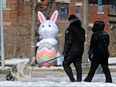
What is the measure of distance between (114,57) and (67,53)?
72.2ft

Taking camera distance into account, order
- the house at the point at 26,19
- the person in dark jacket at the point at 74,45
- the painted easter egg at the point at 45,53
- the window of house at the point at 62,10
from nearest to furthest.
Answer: the person in dark jacket at the point at 74,45 → the painted easter egg at the point at 45,53 → the house at the point at 26,19 → the window of house at the point at 62,10

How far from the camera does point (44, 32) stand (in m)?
20.9

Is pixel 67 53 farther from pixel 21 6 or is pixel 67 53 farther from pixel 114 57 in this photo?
pixel 21 6

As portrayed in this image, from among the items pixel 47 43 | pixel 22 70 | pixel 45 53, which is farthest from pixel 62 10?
pixel 22 70

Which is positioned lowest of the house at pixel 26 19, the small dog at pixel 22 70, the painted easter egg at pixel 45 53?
the house at pixel 26 19

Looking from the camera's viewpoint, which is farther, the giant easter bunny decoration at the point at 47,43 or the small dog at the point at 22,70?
the giant easter bunny decoration at the point at 47,43

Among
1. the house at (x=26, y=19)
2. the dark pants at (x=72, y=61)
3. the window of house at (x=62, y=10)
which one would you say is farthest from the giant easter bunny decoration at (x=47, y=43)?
the window of house at (x=62, y=10)

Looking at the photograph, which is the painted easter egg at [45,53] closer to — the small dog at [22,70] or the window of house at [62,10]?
the small dog at [22,70]

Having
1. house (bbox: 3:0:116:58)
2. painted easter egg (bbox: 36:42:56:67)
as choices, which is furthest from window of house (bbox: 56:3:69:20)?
painted easter egg (bbox: 36:42:56:67)

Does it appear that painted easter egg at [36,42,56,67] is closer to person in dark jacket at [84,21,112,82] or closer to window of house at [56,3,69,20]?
person in dark jacket at [84,21,112,82]

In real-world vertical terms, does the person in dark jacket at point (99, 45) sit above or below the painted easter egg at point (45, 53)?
above

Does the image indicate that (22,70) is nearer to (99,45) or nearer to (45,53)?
(99,45)

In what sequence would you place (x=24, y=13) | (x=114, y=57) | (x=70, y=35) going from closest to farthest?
(x=70, y=35) < (x=114, y=57) < (x=24, y=13)

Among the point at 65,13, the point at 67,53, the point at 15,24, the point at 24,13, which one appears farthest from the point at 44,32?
the point at 65,13
